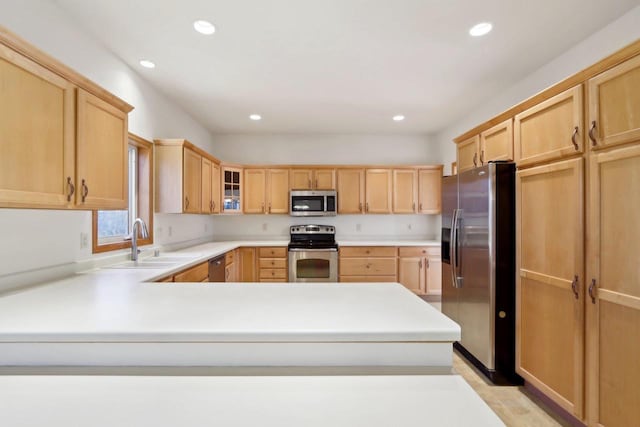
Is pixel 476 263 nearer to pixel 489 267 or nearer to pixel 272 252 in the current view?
pixel 489 267

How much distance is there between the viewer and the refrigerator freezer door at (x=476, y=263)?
2.29 meters

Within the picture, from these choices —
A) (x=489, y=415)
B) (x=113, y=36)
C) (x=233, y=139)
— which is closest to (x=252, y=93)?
(x=113, y=36)

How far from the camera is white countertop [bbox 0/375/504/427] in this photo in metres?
0.70

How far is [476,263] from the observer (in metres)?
2.44

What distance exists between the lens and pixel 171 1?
188cm

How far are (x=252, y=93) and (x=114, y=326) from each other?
282 cm

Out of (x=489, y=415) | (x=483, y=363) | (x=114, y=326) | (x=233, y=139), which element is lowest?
(x=483, y=363)

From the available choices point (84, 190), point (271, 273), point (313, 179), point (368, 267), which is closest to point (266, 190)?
point (313, 179)

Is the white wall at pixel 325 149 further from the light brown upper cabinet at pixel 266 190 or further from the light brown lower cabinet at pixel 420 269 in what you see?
the light brown lower cabinet at pixel 420 269

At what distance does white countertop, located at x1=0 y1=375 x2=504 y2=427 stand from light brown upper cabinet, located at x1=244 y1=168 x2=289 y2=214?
3.90 meters

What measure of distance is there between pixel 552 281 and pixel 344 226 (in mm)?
3305

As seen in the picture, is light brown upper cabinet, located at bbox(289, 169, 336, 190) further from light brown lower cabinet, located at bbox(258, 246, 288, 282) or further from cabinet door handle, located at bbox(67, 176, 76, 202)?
cabinet door handle, located at bbox(67, 176, 76, 202)

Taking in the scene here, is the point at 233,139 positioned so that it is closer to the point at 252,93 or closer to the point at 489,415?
the point at 252,93

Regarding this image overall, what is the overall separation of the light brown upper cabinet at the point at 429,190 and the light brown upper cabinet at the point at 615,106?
3.09 metres
